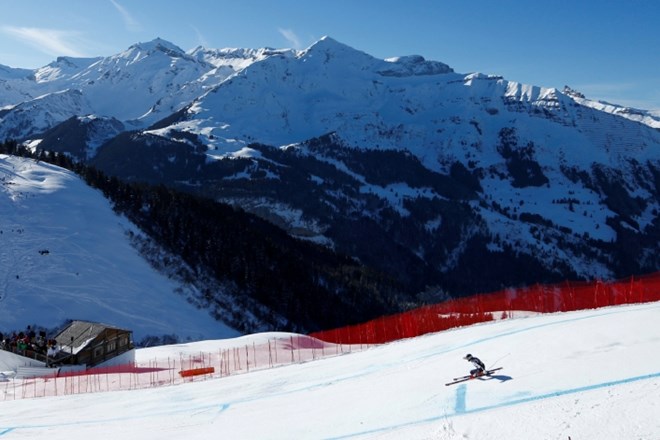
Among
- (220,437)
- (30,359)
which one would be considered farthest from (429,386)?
(30,359)

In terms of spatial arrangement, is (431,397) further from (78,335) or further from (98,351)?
(78,335)

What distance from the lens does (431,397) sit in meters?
14.1

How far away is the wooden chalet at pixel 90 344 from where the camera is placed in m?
32.1

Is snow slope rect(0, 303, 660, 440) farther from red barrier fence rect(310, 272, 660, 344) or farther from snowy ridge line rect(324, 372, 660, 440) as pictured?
red barrier fence rect(310, 272, 660, 344)

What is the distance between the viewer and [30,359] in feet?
103

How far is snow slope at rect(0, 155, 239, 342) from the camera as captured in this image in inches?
1817

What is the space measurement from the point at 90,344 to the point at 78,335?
4.69ft

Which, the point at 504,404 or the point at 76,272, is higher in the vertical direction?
the point at 76,272

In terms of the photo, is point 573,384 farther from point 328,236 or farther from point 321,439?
point 328,236

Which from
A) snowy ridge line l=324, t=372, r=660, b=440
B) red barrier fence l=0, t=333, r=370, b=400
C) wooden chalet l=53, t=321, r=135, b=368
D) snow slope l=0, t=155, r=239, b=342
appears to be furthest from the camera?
snow slope l=0, t=155, r=239, b=342

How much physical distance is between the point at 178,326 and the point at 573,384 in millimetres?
40973

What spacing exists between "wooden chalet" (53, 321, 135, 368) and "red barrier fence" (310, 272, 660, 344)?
42.1ft

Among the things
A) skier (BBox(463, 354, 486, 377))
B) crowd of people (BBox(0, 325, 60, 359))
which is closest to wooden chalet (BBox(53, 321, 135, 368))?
crowd of people (BBox(0, 325, 60, 359))

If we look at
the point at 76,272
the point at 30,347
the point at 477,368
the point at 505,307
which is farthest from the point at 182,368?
the point at 76,272
